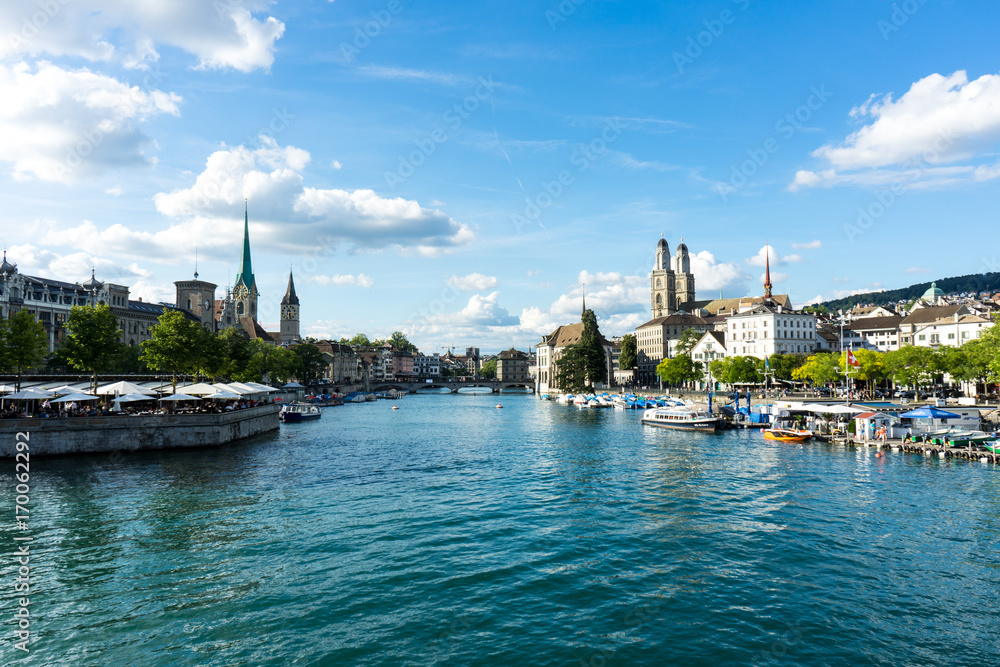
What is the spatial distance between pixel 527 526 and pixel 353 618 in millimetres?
10504

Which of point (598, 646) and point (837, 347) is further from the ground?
point (837, 347)

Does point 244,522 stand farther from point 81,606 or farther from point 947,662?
point 947,662

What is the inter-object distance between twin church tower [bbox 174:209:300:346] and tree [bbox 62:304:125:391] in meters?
80.8

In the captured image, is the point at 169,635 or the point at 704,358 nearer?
the point at 169,635

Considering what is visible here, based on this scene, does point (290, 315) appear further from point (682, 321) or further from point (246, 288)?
point (682, 321)

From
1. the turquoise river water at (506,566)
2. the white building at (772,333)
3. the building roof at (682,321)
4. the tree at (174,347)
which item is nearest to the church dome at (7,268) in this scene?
the tree at (174,347)

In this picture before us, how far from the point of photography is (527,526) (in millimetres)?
24469

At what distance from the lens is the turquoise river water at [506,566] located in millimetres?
13844

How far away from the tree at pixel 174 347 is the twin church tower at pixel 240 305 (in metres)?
75.6

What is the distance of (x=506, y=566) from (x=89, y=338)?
153 ft

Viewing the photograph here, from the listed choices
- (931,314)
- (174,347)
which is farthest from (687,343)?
(174,347)

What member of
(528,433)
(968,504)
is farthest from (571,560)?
(528,433)

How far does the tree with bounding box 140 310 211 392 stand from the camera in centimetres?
5409

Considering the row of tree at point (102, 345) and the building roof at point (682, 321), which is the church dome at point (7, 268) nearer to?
the row of tree at point (102, 345)
